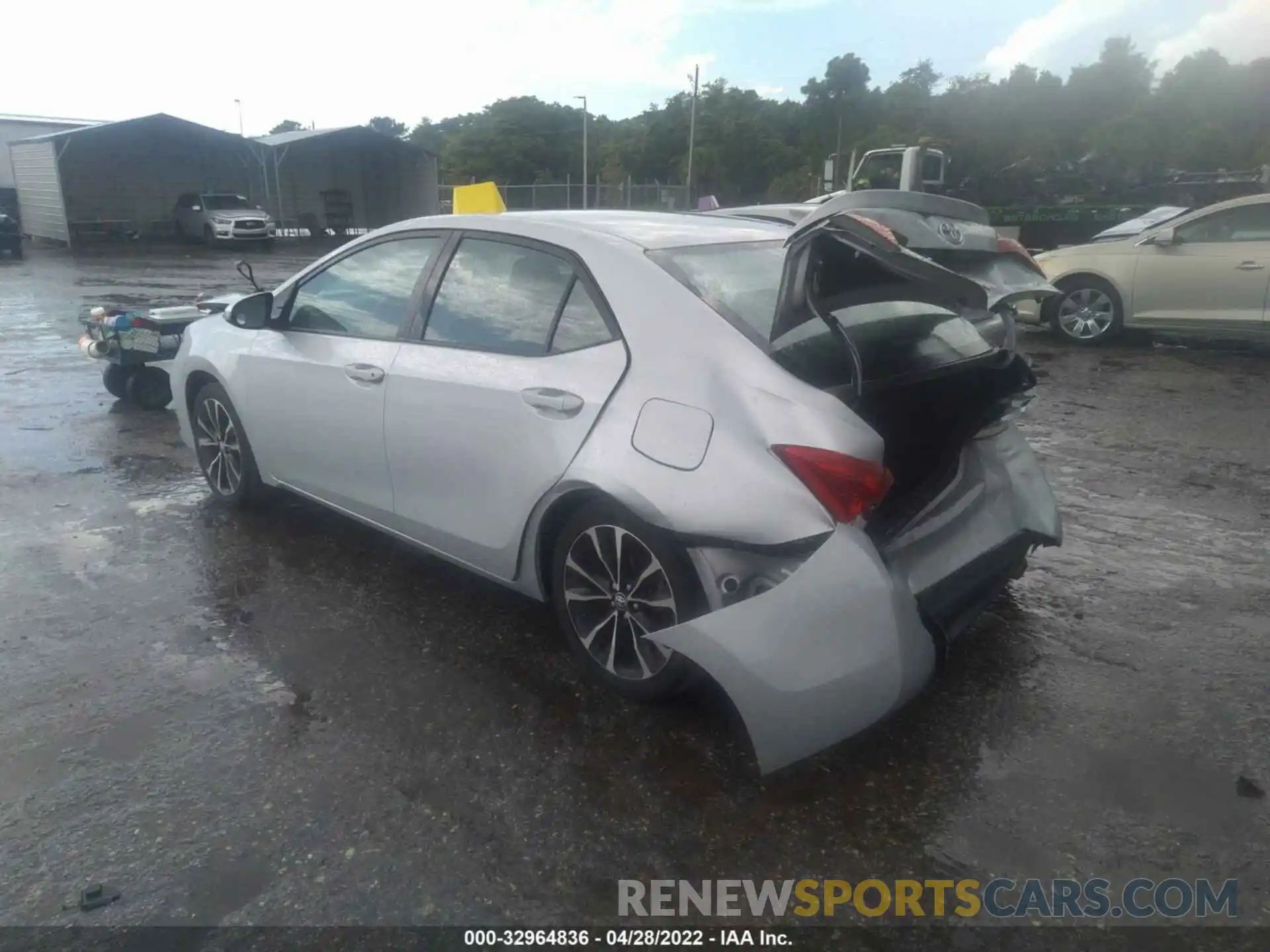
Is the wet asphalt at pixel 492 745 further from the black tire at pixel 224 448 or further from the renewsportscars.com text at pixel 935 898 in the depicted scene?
the black tire at pixel 224 448

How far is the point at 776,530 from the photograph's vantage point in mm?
2645

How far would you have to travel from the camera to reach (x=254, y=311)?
448cm

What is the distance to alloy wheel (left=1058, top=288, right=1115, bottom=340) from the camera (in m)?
10.4

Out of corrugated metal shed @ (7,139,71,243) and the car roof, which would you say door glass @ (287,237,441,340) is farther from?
corrugated metal shed @ (7,139,71,243)

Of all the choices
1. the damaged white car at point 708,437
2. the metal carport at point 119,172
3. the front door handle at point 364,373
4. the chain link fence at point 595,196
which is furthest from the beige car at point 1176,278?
the metal carport at point 119,172

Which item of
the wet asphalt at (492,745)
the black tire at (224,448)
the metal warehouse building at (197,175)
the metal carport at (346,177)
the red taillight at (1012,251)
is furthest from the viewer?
the metal carport at (346,177)

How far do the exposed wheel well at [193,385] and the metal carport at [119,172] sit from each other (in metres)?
30.9

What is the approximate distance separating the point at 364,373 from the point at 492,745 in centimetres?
170

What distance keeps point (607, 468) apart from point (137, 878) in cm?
169

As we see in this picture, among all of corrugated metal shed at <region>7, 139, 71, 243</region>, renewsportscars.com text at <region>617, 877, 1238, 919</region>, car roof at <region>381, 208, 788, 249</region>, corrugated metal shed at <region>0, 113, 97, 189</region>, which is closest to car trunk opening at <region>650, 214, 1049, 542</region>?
car roof at <region>381, 208, 788, 249</region>

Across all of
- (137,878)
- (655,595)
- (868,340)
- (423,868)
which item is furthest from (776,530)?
(137,878)

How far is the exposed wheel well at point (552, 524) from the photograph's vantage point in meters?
3.10

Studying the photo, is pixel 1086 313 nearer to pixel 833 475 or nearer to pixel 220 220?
pixel 833 475

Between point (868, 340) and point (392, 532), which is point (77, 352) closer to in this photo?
point (392, 532)
